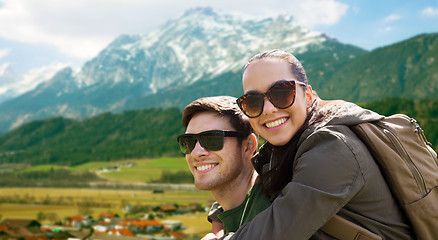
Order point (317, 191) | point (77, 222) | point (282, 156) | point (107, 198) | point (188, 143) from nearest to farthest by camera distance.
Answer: point (317, 191) → point (282, 156) → point (188, 143) → point (77, 222) → point (107, 198)

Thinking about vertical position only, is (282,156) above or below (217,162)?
above

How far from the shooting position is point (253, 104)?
9.46 ft

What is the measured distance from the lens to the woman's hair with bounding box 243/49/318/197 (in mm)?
2641

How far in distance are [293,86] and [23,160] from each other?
705 feet

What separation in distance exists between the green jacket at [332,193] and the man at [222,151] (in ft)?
3.53

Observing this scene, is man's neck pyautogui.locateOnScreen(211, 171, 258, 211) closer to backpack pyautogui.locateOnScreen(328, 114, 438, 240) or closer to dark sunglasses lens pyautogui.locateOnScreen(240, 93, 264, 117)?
dark sunglasses lens pyautogui.locateOnScreen(240, 93, 264, 117)

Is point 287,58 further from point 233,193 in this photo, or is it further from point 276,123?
point 233,193

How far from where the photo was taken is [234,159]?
3.52m

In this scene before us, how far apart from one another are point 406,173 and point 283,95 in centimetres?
98

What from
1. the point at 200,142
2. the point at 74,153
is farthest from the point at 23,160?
the point at 200,142

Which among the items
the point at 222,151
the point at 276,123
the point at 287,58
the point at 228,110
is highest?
the point at 287,58

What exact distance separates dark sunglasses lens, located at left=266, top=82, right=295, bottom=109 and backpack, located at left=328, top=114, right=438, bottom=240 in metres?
0.55

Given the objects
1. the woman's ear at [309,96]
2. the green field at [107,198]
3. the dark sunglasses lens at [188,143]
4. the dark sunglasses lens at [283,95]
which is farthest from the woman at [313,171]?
the green field at [107,198]

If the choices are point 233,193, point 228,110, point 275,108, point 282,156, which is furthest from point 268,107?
point 233,193
